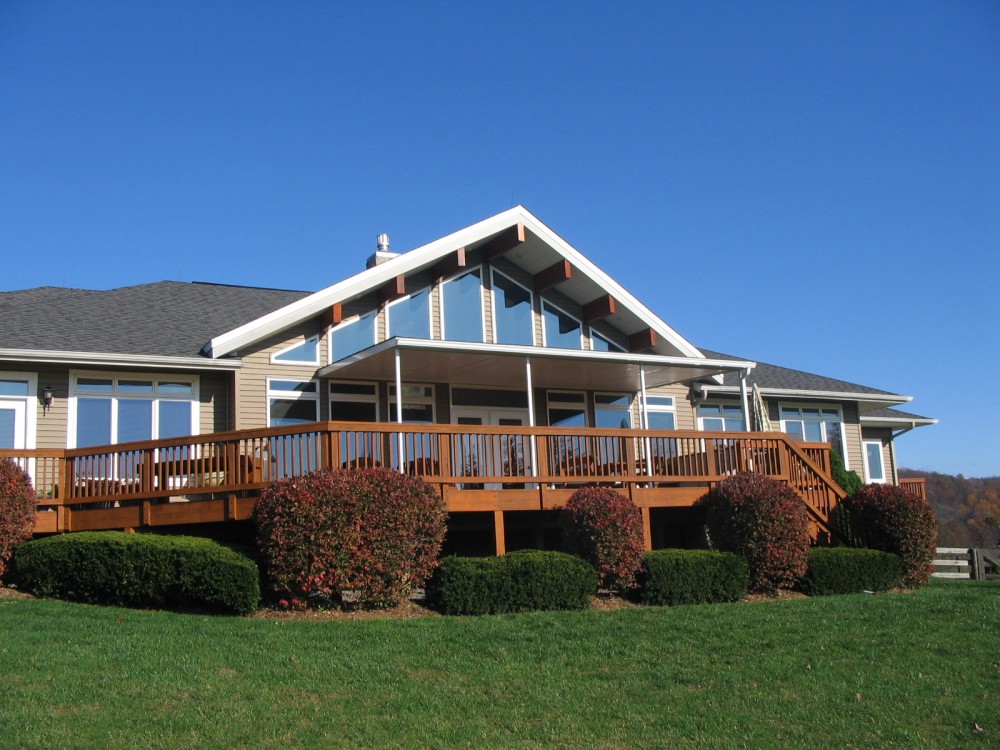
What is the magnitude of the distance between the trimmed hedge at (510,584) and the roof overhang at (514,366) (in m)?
4.33

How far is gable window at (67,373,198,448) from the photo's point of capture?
16.8 m

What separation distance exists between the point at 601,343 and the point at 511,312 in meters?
2.21

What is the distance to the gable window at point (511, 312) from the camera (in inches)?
795

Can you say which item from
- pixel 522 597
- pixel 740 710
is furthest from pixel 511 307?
pixel 740 710

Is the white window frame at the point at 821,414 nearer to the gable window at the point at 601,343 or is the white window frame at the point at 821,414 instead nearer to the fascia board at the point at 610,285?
the fascia board at the point at 610,285

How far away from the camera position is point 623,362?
60.9 ft

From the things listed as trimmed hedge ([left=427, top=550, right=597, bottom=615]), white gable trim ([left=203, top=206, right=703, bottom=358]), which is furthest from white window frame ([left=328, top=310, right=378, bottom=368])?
trimmed hedge ([left=427, top=550, right=597, bottom=615])

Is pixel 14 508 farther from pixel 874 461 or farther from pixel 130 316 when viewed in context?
pixel 874 461

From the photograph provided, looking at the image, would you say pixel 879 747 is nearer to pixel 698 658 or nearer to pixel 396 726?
pixel 698 658

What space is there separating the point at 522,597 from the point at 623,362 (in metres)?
6.71

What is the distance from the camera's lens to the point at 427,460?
15.0 meters

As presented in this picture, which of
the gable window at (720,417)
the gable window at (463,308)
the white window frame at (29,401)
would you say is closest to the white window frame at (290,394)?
the gable window at (463,308)

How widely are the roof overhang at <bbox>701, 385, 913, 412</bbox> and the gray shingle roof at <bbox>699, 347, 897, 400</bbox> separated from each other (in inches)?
4.6

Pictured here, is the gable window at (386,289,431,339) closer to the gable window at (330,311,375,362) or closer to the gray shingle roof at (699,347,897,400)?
the gable window at (330,311,375,362)
